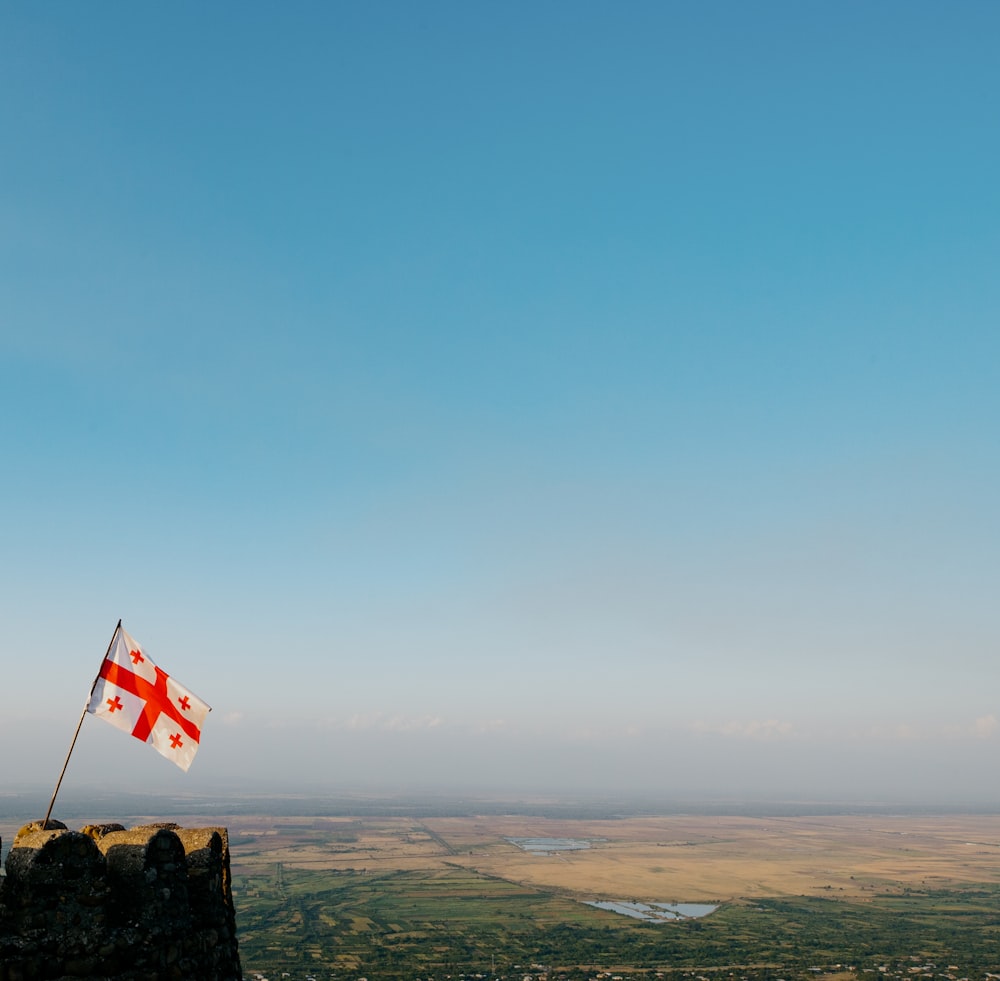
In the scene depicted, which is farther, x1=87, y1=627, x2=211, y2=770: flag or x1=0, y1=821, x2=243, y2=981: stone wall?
x1=87, y1=627, x2=211, y2=770: flag

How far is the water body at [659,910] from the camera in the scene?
11350 cm

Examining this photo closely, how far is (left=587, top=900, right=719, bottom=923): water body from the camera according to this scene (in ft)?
372

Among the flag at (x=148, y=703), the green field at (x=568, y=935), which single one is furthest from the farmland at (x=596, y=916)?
the flag at (x=148, y=703)

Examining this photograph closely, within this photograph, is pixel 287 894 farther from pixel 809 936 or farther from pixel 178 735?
pixel 178 735

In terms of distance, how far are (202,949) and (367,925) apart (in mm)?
110392

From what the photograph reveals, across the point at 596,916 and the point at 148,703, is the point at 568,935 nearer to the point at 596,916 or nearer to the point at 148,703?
the point at 596,916

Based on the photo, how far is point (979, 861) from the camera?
189 m

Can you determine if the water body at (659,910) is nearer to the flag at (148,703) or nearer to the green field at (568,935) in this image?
the green field at (568,935)

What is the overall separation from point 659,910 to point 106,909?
A: 130792mm

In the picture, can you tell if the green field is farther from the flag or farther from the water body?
the flag

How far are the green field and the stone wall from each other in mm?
82149

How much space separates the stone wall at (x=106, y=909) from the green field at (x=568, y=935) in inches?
3234

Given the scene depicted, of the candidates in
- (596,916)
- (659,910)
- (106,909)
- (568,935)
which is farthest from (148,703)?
(659,910)

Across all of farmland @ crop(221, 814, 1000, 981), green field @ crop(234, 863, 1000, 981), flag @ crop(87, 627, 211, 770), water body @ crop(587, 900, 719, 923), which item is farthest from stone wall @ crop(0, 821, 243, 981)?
water body @ crop(587, 900, 719, 923)
